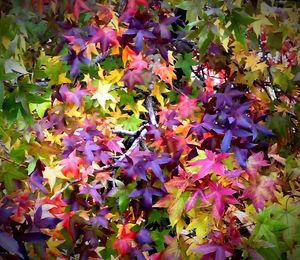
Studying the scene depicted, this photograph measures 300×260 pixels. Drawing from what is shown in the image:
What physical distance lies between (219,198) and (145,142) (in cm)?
63

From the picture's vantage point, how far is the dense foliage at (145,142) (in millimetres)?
1405

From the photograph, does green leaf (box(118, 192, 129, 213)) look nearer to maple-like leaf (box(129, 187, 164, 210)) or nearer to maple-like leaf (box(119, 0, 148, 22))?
maple-like leaf (box(129, 187, 164, 210))

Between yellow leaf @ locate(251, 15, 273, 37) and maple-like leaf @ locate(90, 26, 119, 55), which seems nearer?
yellow leaf @ locate(251, 15, 273, 37)

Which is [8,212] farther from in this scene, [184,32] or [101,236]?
[184,32]

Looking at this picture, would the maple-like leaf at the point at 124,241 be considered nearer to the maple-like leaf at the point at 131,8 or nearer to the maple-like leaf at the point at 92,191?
the maple-like leaf at the point at 92,191

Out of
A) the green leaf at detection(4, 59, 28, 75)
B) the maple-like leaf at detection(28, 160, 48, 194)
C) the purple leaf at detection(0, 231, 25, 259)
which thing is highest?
the green leaf at detection(4, 59, 28, 75)

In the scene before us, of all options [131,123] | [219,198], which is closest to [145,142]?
[131,123]

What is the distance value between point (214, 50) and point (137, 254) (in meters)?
1.13

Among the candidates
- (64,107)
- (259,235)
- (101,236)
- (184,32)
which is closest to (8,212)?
(101,236)

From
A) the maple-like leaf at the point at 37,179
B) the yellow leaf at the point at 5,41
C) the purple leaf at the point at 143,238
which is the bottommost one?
the purple leaf at the point at 143,238

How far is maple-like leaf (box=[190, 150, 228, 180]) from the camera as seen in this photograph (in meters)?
1.44

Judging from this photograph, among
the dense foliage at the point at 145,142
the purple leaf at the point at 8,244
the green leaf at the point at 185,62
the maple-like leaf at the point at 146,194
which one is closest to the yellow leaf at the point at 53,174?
the dense foliage at the point at 145,142

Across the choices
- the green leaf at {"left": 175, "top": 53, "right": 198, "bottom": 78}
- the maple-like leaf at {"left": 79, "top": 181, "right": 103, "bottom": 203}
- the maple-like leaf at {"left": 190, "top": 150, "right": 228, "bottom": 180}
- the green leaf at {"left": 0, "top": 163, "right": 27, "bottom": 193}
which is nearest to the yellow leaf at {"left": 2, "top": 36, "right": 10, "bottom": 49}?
the green leaf at {"left": 0, "top": 163, "right": 27, "bottom": 193}

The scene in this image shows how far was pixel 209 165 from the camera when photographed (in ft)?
4.79
